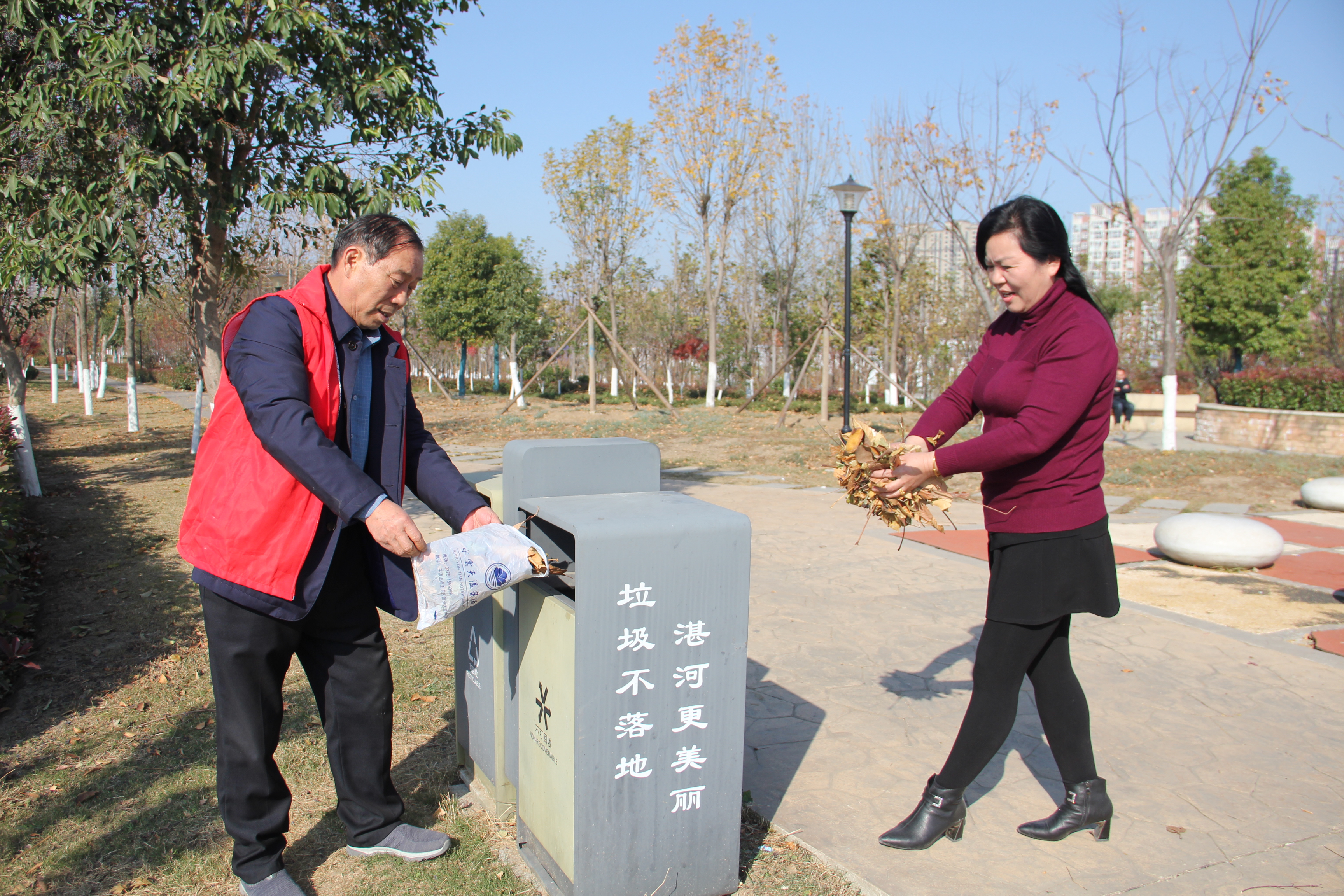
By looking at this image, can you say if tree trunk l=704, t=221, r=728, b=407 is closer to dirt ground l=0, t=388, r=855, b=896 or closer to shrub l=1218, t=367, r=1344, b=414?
shrub l=1218, t=367, r=1344, b=414

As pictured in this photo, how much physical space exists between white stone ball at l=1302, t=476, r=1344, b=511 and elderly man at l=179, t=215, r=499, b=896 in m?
9.52

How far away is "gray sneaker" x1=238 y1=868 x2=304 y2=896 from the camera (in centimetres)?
220

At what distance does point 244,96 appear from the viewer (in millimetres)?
7223

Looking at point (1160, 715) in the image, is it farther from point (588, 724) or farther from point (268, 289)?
point (268, 289)

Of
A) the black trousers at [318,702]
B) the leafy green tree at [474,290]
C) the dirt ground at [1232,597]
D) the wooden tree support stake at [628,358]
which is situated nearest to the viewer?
the black trousers at [318,702]

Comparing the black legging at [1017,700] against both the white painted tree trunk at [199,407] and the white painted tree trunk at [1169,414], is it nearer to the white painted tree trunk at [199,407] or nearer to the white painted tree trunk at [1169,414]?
the white painted tree trunk at [199,407]

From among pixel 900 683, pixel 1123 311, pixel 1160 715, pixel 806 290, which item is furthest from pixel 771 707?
pixel 1123 311

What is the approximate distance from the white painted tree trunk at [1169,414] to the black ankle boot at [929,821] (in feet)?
42.8

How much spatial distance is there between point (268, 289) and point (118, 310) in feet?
15.9

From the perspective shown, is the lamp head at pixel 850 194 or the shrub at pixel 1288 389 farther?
the shrub at pixel 1288 389

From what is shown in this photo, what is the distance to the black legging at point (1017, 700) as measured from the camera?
8.07 feet

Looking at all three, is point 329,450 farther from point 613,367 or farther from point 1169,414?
point 613,367

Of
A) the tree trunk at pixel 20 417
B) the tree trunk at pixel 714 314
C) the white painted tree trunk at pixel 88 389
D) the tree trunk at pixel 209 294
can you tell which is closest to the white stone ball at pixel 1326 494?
the tree trunk at pixel 209 294

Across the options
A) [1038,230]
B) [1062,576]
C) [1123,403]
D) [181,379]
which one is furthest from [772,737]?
[181,379]
